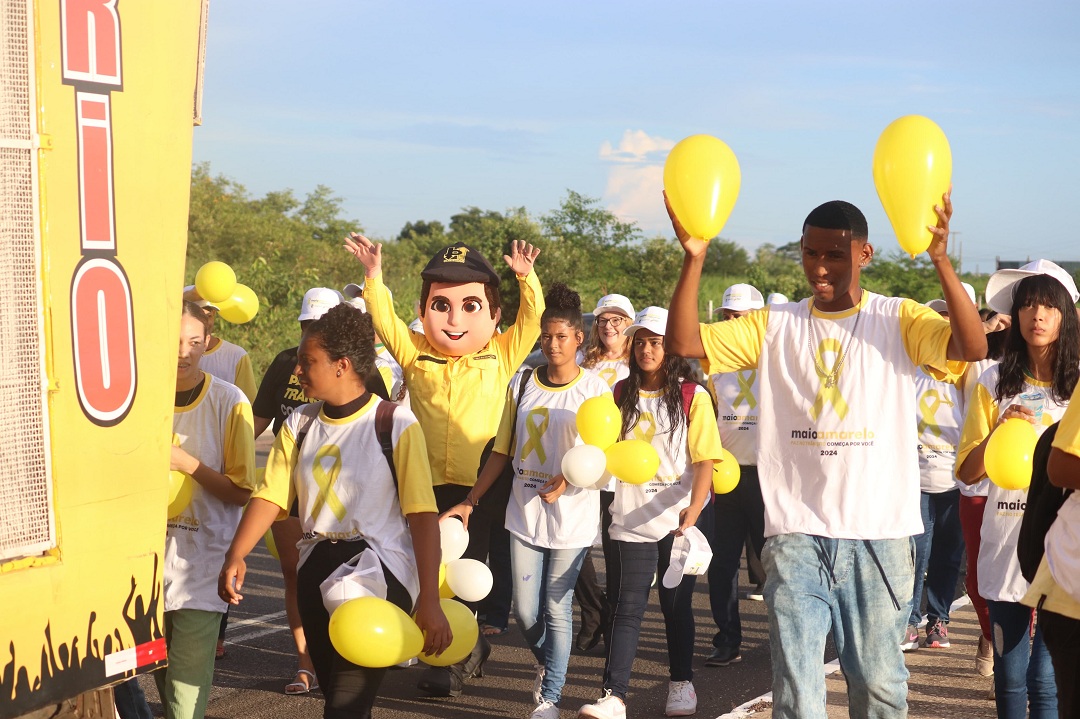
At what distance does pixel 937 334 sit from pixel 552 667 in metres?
2.74

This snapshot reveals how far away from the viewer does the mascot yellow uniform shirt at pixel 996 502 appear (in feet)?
16.4

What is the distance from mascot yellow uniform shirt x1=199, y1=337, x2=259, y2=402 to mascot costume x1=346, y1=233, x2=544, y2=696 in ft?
4.70

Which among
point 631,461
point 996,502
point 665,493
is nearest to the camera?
point 996,502

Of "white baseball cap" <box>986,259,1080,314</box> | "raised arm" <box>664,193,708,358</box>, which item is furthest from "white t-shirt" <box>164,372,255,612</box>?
"white baseball cap" <box>986,259,1080,314</box>

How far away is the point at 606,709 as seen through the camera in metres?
5.61

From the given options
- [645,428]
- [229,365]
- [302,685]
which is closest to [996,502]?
[645,428]

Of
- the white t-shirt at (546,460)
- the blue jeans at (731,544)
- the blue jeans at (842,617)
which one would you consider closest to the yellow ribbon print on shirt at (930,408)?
the blue jeans at (731,544)

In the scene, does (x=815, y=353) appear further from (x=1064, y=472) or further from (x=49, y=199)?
(x=49, y=199)

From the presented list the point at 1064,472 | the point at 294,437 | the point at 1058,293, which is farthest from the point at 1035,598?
the point at 294,437

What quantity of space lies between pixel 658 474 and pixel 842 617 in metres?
2.11

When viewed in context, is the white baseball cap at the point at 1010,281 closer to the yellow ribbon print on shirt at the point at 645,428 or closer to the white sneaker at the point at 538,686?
the yellow ribbon print on shirt at the point at 645,428

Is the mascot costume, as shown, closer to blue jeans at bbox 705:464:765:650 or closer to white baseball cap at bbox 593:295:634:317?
blue jeans at bbox 705:464:765:650

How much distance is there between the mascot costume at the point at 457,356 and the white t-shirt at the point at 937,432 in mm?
2714

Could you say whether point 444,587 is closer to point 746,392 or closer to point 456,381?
point 456,381
